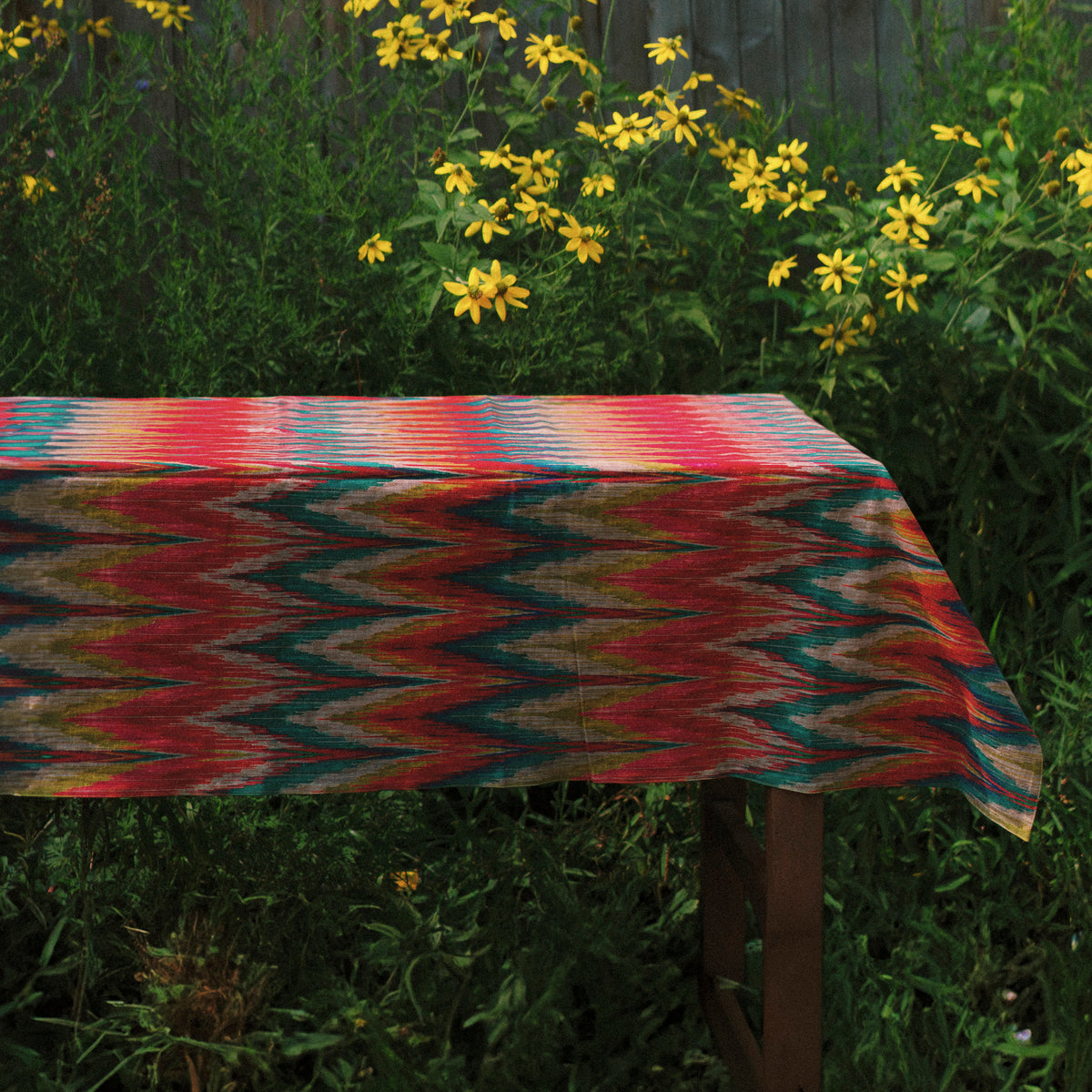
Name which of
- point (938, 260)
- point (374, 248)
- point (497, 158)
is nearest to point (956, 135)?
point (938, 260)

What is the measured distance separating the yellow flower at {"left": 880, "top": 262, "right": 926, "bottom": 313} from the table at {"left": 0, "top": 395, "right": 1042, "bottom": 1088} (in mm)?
1198

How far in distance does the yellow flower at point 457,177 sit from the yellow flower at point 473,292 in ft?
0.83

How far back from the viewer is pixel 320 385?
269 cm

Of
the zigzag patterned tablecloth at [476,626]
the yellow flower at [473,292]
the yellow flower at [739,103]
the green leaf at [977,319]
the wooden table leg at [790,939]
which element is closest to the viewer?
the zigzag patterned tablecloth at [476,626]

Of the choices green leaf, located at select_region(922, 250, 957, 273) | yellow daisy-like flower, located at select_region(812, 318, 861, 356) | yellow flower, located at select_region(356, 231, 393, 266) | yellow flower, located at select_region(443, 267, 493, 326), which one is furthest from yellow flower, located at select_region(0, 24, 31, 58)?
green leaf, located at select_region(922, 250, 957, 273)

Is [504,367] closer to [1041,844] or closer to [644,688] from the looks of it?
[644,688]

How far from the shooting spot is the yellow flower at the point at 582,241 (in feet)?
7.97

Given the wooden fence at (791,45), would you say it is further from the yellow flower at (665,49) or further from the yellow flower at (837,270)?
the yellow flower at (837,270)

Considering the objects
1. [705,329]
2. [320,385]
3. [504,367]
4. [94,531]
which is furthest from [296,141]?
[94,531]

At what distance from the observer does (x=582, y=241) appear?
2457 mm

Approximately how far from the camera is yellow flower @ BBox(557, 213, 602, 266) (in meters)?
2.43

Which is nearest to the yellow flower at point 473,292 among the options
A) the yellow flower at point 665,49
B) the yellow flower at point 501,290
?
the yellow flower at point 501,290

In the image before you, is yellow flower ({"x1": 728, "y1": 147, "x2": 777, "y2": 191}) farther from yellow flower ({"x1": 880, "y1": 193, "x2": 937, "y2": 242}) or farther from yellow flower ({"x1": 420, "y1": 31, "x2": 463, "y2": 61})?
yellow flower ({"x1": 420, "y1": 31, "x2": 463, "y2": 61})

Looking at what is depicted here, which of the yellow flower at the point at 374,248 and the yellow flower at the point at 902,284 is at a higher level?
the yellow flower at the point at 374,248
